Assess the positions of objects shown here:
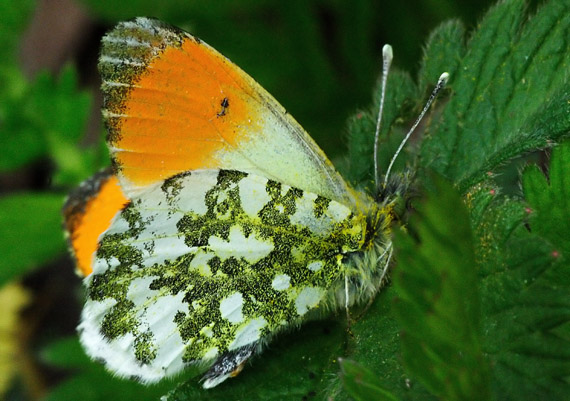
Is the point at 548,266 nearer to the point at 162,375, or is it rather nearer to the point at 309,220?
the point at 309,220

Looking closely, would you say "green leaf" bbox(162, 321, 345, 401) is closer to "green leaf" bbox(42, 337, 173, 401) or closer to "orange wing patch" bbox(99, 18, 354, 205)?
"orange wing patch" bbox(99, 18, 354, 205)

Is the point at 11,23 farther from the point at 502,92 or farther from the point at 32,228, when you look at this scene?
the point at 502,92

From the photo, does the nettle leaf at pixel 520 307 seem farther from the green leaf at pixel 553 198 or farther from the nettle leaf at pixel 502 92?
the nettle leaf at pixel 502 92

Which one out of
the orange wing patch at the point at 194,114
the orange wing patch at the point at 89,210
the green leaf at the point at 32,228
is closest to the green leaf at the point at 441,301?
the orange wing patch at the point at 194,114

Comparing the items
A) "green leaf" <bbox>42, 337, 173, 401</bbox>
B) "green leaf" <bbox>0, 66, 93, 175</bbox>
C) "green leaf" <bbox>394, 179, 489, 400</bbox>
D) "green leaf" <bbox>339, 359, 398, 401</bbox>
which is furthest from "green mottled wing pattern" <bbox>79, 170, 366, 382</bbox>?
"green leaf" <bbox>0, 66, 93, 175</bbox>

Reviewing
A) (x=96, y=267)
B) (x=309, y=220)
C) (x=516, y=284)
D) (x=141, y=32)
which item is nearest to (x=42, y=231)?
(x=96, y=267)

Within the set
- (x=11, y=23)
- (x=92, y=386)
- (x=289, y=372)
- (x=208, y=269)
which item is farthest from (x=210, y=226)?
(x=11, y=23)
